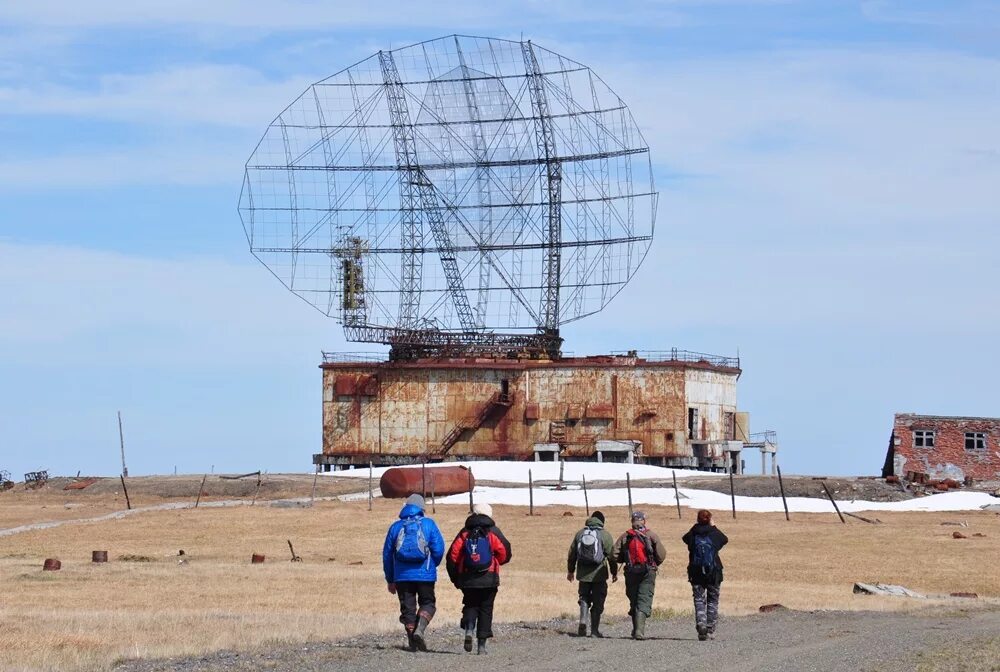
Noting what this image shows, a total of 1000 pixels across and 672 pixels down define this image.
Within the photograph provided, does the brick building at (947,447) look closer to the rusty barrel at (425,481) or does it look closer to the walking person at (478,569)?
the rusty barrel at (425,481)

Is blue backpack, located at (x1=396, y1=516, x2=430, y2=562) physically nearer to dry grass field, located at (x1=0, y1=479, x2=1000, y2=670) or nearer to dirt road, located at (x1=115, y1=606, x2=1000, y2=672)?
dirt road, located at (x1=115, y1=606, x2=1000, y2=672)

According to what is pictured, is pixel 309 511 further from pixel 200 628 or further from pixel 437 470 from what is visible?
pixel 200 628

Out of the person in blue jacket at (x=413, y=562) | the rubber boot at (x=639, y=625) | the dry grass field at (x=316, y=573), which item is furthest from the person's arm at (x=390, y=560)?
the rubber boot at (x=639, y=625)

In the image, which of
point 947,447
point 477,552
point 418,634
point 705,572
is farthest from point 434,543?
point 947,447

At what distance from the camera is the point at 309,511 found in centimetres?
5569

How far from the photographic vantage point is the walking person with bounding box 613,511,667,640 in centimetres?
2066

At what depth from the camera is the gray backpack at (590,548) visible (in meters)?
20.8

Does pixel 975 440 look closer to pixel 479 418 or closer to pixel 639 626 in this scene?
pixel 479 418

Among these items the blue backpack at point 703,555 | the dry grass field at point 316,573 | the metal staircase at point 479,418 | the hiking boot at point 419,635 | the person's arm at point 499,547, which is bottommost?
the dry grass field at point 316,573

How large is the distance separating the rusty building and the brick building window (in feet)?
36.8

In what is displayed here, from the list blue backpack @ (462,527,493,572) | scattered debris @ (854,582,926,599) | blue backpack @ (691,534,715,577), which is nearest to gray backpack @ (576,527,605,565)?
blue backpack @ (691,534,715,577)

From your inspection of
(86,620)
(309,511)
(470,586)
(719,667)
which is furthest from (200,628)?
(309,511)

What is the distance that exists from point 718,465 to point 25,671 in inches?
2540

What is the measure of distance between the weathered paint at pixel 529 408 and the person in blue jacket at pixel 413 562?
5785 centimetres
